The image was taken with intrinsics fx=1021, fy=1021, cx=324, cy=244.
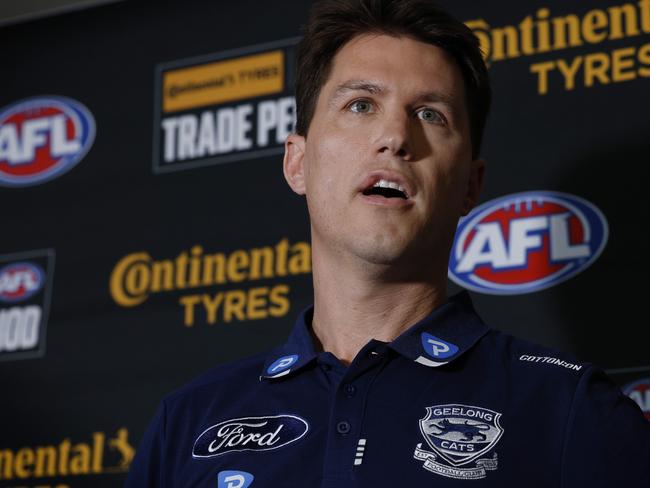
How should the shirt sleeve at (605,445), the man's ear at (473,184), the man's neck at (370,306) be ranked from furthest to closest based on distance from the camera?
the man's ear at (473,184), the man's neck at (370,306), the shirt sleeve at (605,445)

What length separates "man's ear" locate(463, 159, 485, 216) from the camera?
1394 mm

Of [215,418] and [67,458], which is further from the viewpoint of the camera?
[67,458]

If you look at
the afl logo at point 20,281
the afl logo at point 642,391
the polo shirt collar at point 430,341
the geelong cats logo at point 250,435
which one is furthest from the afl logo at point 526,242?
the afl logo at point 20,281

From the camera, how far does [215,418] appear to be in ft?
4.18

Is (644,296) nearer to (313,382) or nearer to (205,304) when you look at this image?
(313,382)

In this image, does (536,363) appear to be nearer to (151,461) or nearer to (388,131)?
(388,131)

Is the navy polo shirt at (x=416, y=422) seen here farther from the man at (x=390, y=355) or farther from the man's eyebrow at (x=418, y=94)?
the man's eyebrow at (x=418, y=94)

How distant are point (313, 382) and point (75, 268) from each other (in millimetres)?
1156

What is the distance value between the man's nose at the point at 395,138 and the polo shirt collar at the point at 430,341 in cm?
20

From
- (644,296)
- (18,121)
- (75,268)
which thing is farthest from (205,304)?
(644,296)

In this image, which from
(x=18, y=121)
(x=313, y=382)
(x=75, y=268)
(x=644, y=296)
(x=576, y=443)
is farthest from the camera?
(x=18, y=121)

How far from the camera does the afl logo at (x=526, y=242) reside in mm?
1742

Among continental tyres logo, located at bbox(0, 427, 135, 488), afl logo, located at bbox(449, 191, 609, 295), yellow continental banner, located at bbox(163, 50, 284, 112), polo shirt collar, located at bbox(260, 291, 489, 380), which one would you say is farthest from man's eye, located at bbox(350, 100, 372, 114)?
continental tyres logo, located at bbox(0, 427, 135, 488)

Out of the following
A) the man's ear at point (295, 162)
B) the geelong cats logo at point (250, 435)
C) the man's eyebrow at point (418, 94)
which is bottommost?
the geelong cats logo at point (250, 435)
